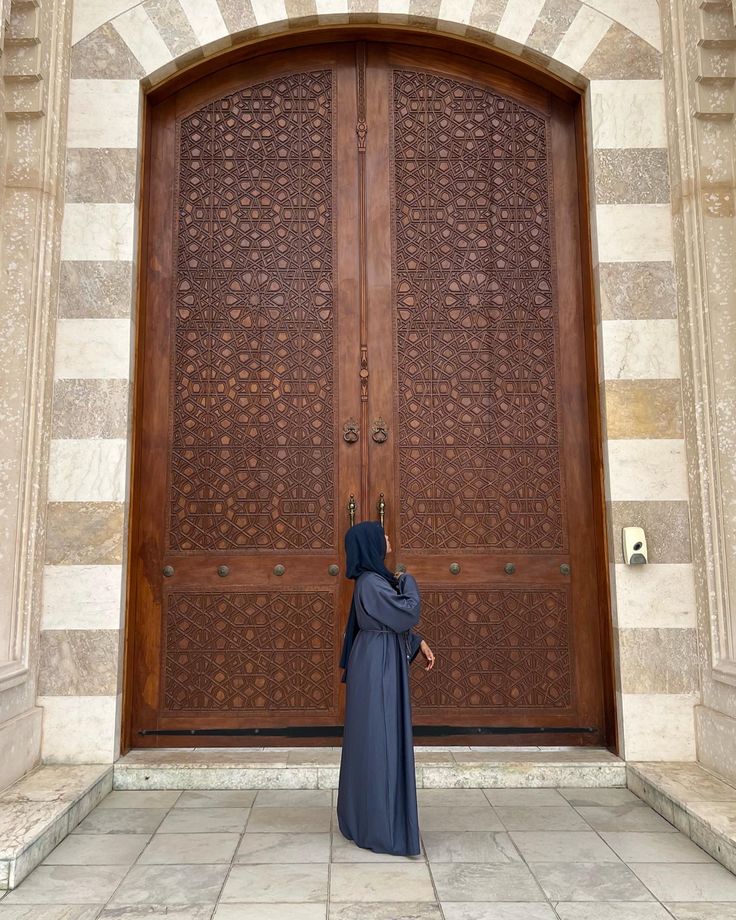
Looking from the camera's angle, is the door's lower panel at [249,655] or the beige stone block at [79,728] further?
the door's lower panel at [249,655]

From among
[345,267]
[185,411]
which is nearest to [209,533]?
[185,411]

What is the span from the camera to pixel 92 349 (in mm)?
3699

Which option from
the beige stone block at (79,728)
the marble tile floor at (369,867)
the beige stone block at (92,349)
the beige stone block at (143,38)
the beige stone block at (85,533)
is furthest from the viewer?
the beige stone block at (143,38)

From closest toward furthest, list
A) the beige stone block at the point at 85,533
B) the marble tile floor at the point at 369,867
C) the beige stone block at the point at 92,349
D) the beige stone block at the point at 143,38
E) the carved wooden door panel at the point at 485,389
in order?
the marble tile floor at the point at 369,867 → the beige stone block at the point at 85,533 → the beige stone block at the point at 92,349 → the carved wooden door panel at the point at 485,389 → the beige stone block at the point at 143,38

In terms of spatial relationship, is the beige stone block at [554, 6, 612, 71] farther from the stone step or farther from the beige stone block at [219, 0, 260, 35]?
the stone step

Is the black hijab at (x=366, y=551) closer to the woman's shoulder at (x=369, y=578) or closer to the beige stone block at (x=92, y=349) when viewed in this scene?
the woman's shoulder at (x=369, y=578)

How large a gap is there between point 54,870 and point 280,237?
304cm

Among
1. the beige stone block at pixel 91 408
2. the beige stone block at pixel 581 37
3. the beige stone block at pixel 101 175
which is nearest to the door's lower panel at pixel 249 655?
the beige stone block at pixel 91 408

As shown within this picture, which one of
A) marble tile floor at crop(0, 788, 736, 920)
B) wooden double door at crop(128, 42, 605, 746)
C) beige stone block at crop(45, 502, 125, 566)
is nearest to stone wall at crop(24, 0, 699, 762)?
beige stone block at crop(45, 502, 125, 566)

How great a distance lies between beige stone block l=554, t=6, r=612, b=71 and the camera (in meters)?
3.93

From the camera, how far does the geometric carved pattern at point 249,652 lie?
3.75 m

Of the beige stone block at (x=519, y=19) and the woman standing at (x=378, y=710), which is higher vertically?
the beige stone block at (x=519, y=19)

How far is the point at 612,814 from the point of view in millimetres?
3104

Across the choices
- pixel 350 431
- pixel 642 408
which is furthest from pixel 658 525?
pixel 350 431
